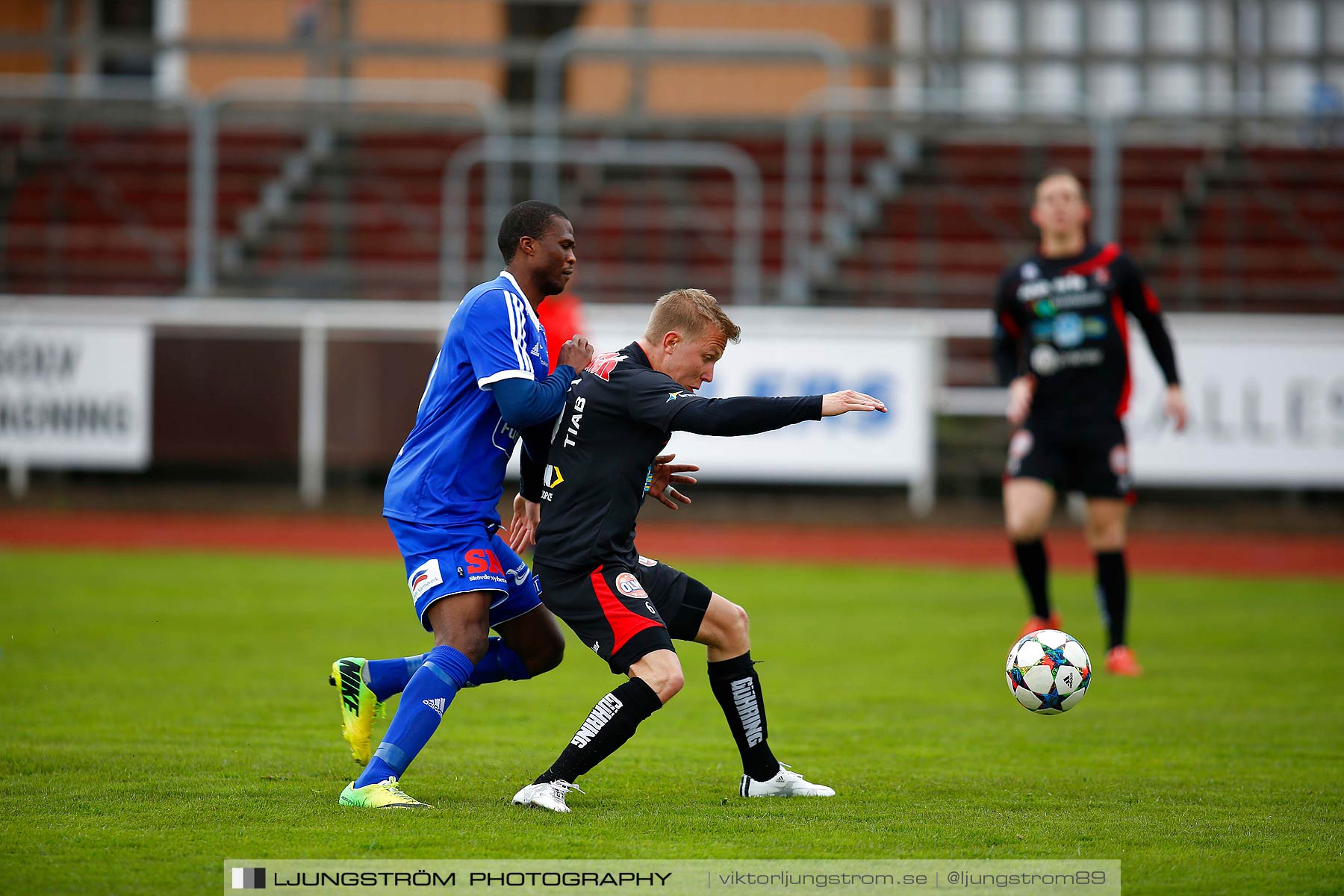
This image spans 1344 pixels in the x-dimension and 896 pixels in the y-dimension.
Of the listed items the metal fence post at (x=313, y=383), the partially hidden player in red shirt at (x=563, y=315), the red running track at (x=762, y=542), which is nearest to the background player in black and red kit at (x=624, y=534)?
the partially hidden player in red shirt at (x=563, y=315)

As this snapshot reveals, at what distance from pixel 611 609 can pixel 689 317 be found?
97 cm

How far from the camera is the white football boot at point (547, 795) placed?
4.71 m

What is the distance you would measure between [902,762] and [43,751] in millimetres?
3227

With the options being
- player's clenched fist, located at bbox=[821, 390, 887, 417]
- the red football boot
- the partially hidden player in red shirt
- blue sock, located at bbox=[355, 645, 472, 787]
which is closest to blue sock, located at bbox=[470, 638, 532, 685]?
blue sock, located at bbox=[355, 645, 472, 787]

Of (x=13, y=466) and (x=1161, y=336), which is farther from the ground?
(x=1161, y=336)

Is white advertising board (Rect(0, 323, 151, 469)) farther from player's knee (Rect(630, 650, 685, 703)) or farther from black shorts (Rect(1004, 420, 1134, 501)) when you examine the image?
player's knee (Rect(630, 650, 685, 703))

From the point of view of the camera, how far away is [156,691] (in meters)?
7.17

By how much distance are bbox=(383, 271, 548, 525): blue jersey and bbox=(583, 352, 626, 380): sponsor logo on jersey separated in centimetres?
16

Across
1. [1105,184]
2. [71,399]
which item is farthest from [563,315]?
[1105,184]

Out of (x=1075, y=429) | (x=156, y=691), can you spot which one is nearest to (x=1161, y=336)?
(x=1075, y=429)

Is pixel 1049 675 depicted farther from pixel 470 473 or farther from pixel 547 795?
pixel 470 473

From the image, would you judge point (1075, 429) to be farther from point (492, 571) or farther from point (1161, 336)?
point (492, 571)

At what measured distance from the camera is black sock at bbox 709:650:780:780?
5.09m

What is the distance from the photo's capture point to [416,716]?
4770mm
